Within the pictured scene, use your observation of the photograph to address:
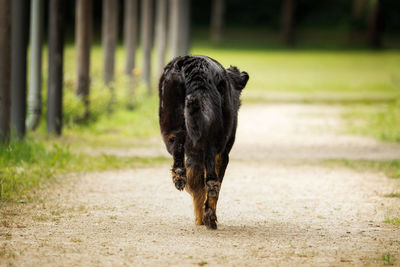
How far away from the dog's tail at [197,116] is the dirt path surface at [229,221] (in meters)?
0.92

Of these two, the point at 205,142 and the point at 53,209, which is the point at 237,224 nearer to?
the point at 205,142

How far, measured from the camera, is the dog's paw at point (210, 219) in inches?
271

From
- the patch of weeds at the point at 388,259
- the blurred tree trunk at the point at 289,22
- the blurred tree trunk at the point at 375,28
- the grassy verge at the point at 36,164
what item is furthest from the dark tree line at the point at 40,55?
the blurred tree trunk at the point at 289,22

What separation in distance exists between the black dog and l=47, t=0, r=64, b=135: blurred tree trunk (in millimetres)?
8011

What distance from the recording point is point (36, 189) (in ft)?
31.1

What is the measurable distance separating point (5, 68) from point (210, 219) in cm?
571

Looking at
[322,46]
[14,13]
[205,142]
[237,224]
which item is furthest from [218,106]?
[322,46]

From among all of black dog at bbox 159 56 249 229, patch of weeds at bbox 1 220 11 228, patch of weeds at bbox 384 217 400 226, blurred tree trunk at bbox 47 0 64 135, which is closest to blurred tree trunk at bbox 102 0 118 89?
blurred tree trunk at bbox 47 0 64 135

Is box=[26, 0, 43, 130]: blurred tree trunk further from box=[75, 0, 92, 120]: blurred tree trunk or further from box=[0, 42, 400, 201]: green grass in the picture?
box=[75, 0, 92, 120]: blurred tree trunk

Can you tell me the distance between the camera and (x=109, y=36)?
19.9 meters

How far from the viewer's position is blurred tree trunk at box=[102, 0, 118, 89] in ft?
64.9

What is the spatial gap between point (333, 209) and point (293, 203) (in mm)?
578

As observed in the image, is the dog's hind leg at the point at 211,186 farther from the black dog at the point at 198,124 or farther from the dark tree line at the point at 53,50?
the dark tree line at the point at 53,50

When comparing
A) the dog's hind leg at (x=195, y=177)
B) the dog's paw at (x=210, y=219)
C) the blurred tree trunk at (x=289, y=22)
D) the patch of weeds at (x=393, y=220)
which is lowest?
the blurred tree trunk at (x=289, y=22)
